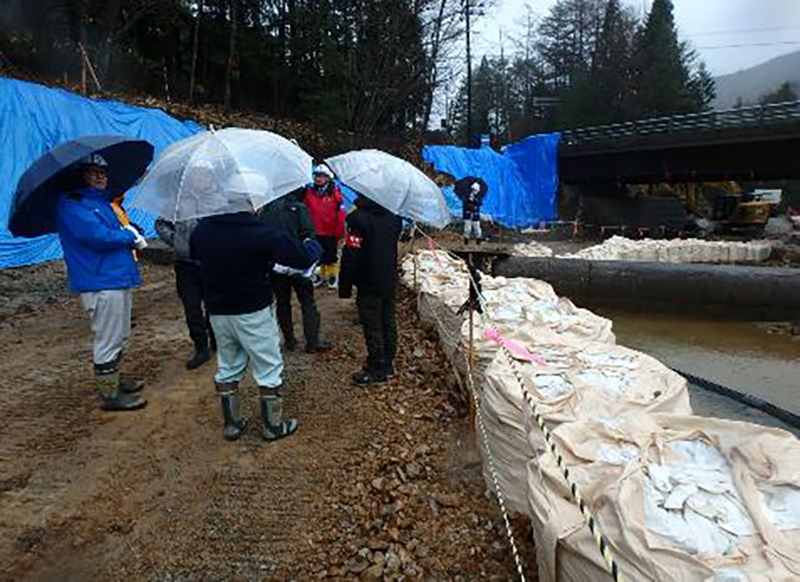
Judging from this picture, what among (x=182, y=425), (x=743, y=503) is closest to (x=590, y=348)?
(x=743, y=503)

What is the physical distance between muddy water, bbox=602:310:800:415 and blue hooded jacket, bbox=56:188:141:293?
6910 mm

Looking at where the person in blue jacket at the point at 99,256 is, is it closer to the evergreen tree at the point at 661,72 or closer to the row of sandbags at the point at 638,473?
the row of sandbags at the point at 638,473

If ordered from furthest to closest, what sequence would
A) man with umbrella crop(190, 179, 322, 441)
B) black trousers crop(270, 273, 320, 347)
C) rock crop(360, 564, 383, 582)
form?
black trousers crop(270, 273, 320, 347) → man with umbrella crop(190, 179, 322, 441) → rock crop(360, 564, 383, 582)

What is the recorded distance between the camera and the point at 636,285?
34.9 ft

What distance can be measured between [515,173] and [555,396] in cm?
2145

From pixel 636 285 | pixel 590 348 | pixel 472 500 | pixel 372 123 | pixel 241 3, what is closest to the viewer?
pixel 472 500

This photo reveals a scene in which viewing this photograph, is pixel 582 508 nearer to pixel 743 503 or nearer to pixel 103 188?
pixel 743 503

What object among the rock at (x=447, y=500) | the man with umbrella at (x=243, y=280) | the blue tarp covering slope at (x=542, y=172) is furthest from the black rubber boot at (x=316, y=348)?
the blue tarp covering slope at (x=542, y=172)

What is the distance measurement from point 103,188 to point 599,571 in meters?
3.72

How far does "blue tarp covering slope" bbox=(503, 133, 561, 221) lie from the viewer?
75.2 ft

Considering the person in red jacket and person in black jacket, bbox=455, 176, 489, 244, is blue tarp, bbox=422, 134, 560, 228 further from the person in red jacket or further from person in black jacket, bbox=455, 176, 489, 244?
the person in red jacket

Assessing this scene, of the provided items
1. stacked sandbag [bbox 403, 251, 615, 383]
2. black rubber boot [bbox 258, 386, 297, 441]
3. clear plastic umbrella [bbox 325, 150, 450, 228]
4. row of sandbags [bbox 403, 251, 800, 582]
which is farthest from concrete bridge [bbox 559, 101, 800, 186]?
black rubber boot [bbox 258, 386, 297, 441]

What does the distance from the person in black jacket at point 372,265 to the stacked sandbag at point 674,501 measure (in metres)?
2.27

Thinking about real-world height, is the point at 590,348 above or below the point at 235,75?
below
